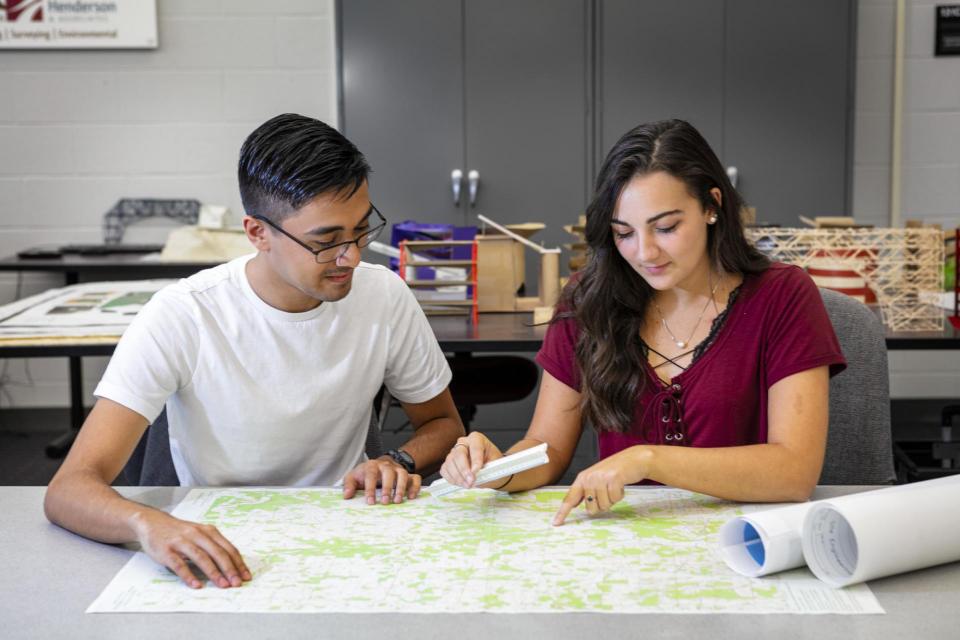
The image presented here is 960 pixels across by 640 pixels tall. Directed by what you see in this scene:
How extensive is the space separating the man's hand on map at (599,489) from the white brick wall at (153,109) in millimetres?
3387

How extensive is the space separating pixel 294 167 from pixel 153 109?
3.16 m

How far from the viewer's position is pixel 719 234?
174cm

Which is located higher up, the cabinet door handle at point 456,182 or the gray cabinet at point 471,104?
the gray cabinet at point 471,104

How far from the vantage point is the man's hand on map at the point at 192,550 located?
48.2 inches

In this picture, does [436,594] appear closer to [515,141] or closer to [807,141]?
[515,141]

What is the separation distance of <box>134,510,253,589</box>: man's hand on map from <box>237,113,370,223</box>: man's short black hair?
1.79 feet

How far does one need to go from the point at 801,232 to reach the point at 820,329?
3.31 feet

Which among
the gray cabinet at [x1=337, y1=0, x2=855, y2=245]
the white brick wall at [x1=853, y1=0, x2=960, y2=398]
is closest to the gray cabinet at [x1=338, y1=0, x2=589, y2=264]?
the gray cabinet at [x1=337, y1=0, x2=855, y2=245]

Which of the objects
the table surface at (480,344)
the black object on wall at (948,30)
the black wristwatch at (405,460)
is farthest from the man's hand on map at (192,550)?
the black object on wall at (948,30)

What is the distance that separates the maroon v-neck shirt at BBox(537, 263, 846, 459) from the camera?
5.46 feet

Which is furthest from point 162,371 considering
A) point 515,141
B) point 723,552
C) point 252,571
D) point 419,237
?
point 515,141

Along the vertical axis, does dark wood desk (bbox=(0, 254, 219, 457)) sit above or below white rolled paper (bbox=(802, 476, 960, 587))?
above

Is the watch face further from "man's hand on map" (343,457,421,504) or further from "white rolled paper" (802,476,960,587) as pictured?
"white rolled paper" (802,476,960,587)

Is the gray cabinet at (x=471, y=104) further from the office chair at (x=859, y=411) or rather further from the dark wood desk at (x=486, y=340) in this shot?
the office chair at (x=859, y=411)
